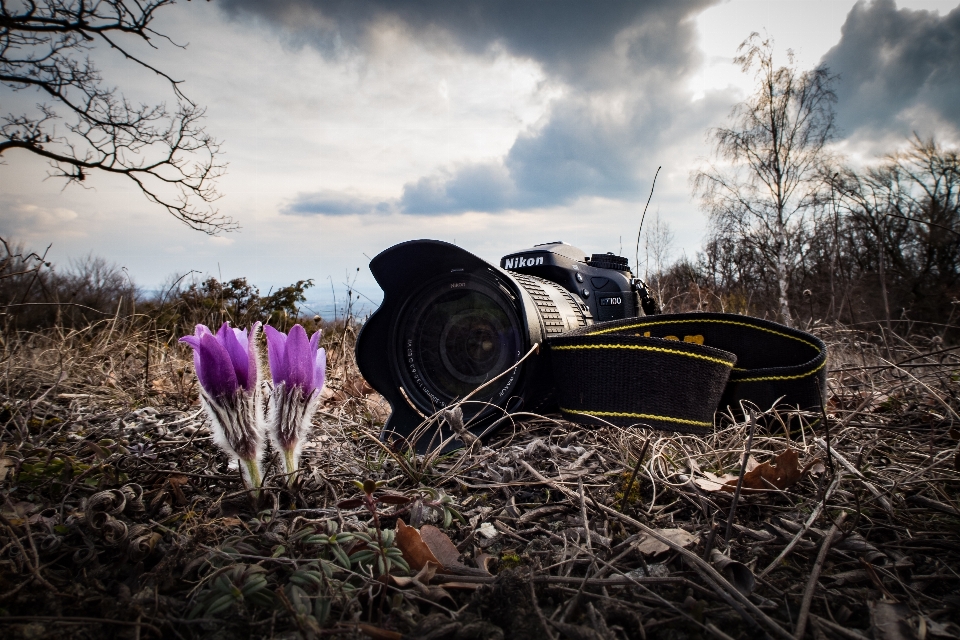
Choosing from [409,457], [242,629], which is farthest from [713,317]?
[242,629]

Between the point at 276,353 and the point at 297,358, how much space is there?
0.15ft

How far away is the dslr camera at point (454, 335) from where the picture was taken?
206 centimetres

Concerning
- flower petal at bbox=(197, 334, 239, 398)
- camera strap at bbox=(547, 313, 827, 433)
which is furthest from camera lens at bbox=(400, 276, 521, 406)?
flower petal at bbox=(197, 334, 239, 398)

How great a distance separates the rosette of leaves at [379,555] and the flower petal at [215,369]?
1.32 ft

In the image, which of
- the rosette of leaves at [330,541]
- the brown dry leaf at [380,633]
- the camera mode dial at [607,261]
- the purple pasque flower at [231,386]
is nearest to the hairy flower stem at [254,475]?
the purple pasque flower at [231,386]

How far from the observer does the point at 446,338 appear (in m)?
2.31

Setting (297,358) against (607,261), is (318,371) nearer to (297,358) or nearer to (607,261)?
(297,358)

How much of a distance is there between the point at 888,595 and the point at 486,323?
1493mm

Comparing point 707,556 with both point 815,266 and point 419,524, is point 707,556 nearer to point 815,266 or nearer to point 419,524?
point 419,524

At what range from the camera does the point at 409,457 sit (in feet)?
5.22

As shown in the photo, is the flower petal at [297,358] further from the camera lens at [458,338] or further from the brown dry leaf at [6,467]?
the camera lens at [458,338]

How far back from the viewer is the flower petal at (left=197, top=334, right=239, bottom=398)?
107 centimetres

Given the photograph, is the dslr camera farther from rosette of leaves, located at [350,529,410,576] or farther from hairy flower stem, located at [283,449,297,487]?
rosette of leaves, located at [350,529,410,576]

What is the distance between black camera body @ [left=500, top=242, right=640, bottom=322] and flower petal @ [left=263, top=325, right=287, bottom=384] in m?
1.66
